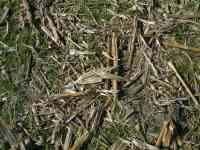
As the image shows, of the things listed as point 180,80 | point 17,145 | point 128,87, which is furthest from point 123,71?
point 17,145

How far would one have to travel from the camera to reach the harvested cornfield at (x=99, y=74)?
3152 mm

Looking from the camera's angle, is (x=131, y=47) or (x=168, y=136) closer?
(x=168, y=136)

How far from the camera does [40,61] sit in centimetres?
327

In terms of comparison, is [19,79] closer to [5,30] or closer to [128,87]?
[5,30]

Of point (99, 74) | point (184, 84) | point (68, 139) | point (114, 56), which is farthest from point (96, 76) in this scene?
point (184, 84)

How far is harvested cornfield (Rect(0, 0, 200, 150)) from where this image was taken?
3152 mm

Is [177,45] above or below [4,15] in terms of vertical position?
below

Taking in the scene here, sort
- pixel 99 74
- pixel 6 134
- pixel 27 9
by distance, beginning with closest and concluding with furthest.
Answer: pixel 6 134 → pixel 99 74 → pixel 27 9

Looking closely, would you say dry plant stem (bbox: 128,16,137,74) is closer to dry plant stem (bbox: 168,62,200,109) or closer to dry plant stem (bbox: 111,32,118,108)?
dry plant stem (bbox: 111,32,118,108)

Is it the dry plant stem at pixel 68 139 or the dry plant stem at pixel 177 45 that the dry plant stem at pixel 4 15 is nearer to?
the dry plant stem at pixel 68 139

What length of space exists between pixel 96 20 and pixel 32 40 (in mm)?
437

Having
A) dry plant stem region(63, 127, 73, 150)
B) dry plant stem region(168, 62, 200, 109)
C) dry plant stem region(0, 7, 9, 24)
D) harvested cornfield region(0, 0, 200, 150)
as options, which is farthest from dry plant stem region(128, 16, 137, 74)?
dry plant stem region(0, 7, 9, 24)

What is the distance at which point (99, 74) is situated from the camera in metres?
3.22

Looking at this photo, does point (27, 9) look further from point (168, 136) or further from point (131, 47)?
point (168, 136)
